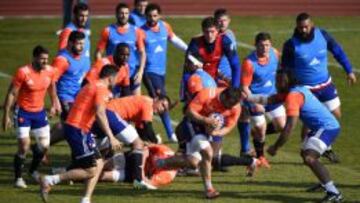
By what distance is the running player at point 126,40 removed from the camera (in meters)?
19.7

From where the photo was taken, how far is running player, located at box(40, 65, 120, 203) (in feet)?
48.2

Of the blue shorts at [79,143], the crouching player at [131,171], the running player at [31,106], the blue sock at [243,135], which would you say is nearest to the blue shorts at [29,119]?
the running player at [31,106]

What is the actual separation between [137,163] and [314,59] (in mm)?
A: 3823

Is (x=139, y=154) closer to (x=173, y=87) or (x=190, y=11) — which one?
(x=173, y=87)

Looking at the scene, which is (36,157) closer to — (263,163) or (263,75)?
(263,163)

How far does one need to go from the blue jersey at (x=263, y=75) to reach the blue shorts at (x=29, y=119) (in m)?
3.59

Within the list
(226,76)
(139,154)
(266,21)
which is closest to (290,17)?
(266,21)

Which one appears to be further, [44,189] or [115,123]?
[115,123]

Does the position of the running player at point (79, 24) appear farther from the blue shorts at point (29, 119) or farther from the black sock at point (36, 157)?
the black sock at point (36, 157)

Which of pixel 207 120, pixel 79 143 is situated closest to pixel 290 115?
pixel 207 120

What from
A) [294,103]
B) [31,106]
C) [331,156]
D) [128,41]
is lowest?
[331,156]

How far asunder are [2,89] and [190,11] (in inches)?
581

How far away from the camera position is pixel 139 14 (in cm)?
2236

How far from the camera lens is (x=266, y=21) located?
3762cm
